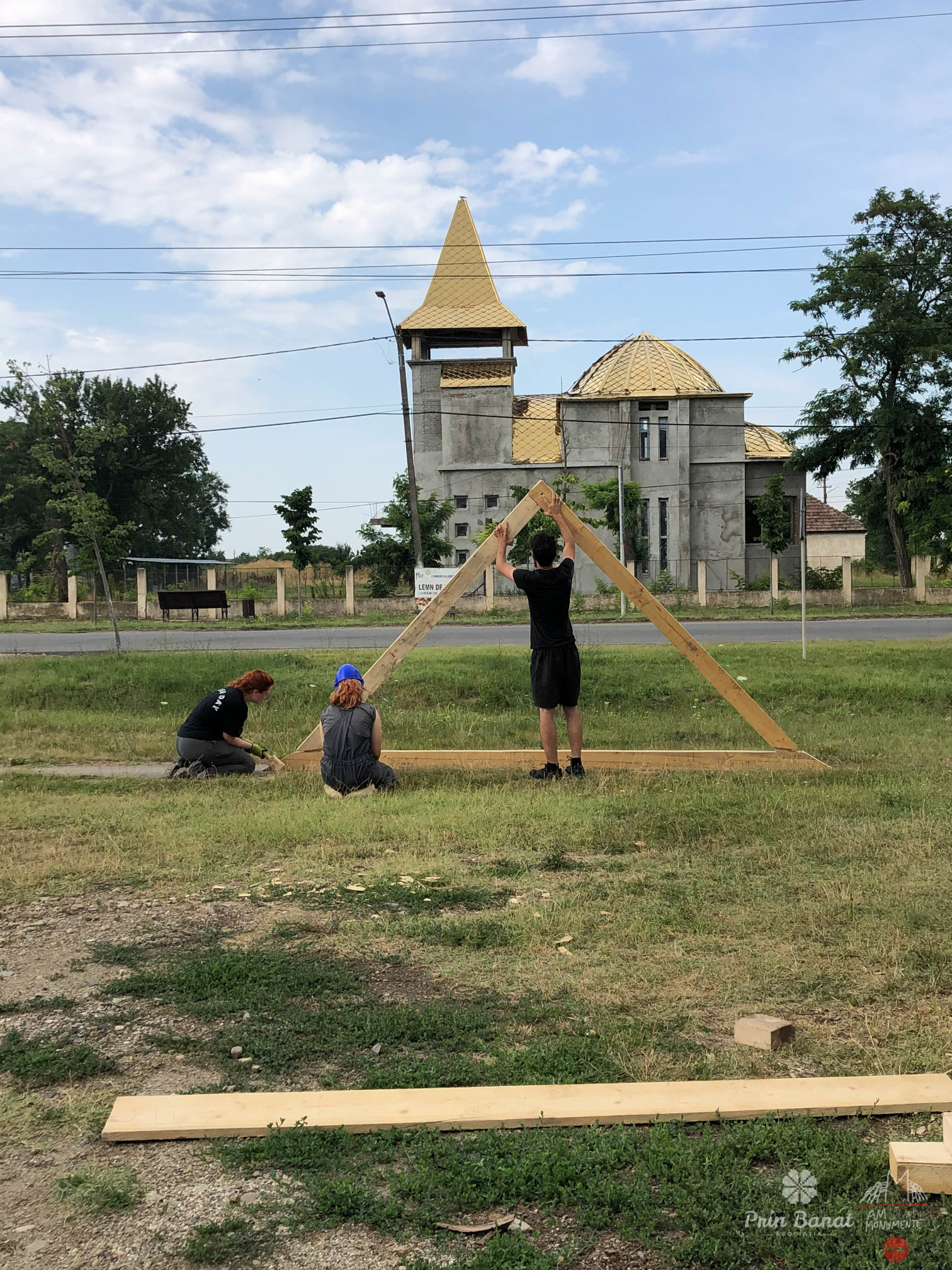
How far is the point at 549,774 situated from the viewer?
9.05m

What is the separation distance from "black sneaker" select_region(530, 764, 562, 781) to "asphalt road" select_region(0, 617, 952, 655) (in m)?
10.2

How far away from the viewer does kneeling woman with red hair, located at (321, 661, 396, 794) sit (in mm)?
8578

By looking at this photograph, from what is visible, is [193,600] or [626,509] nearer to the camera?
[193,600]

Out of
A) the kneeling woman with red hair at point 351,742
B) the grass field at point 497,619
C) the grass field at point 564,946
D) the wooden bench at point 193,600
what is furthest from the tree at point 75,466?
the wooden bench at point 193,600

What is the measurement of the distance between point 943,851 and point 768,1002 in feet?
8.84

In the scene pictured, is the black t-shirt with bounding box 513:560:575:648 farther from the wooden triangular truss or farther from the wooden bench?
the wooden bench

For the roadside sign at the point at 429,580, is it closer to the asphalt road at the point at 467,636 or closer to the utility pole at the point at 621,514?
the asphalt road at the point at 467,636

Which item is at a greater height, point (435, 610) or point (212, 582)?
point (212, 582)

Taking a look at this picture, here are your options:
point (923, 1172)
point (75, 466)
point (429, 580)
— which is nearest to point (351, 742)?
point (923, 1172)

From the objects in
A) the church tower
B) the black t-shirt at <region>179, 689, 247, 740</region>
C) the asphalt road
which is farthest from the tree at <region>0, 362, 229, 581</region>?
the black t-shirt at <region>179, 689, 247, 740</region>

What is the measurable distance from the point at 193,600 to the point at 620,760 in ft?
94.6

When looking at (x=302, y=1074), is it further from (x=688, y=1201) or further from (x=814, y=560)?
(x=814, y=560)

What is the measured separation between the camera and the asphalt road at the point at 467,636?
21.7 m

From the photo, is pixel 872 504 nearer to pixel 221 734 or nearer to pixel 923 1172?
pixel 221 734
